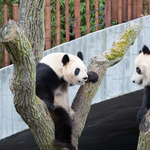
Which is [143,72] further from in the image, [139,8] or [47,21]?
[139,8]

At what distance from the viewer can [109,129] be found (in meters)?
7.42

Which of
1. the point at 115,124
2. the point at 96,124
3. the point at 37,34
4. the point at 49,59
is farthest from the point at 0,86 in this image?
the point at 115,124

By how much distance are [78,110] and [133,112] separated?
4.36 m

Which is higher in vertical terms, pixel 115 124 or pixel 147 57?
pixel 147 57

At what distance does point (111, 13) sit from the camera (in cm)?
545

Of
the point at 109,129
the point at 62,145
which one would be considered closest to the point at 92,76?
the point at 62,145

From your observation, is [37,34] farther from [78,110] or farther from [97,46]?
[78,110]

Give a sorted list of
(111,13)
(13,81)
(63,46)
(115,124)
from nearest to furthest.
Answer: (13,81) → (63,46) → (111,13) → (115,124)

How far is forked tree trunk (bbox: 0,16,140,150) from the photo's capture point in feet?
5.82

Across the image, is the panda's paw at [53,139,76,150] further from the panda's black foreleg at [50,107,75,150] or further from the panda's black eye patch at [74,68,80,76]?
the panda's black eye patch at [74,68,80,76]

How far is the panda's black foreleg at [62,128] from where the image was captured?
2.72 m

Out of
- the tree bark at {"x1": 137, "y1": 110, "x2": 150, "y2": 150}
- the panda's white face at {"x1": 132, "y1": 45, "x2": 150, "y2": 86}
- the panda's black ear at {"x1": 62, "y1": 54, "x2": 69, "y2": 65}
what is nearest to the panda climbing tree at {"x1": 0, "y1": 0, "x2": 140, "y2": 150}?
the panda's black ear at {"x1": 62, "y1": 54, "x2": 69, "y2": 65}

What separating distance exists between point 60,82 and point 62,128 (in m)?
0.48

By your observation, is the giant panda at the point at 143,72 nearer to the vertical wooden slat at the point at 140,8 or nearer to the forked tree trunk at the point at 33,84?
the forked tree trunk at the point at 33,84
